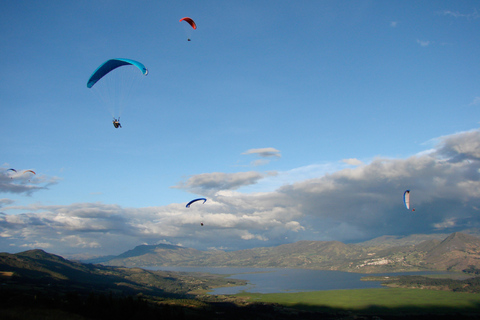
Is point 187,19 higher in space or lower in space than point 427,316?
higher

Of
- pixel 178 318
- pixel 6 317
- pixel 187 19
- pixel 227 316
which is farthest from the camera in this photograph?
pixel 227 316

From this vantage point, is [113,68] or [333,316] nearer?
→ [113,68]

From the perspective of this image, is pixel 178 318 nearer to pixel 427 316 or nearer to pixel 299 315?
pixel 299 315

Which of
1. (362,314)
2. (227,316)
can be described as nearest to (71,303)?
(227,316)

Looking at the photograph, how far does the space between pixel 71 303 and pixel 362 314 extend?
16969cm

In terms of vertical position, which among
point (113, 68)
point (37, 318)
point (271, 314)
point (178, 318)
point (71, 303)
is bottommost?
point (271, 314)

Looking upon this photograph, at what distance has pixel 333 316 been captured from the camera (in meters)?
179

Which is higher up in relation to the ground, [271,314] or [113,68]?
[113,68]

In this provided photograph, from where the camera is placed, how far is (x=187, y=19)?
190ft

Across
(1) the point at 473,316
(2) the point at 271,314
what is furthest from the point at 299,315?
(1) the point at 473,316

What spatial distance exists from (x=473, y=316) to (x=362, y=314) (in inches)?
2577

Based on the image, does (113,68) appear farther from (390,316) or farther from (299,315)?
(390,316)

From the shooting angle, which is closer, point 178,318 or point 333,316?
point 178,318

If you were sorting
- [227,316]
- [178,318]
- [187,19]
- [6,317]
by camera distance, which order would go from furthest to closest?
[227,316] < [178,318] < [187,19] < [6,317]
